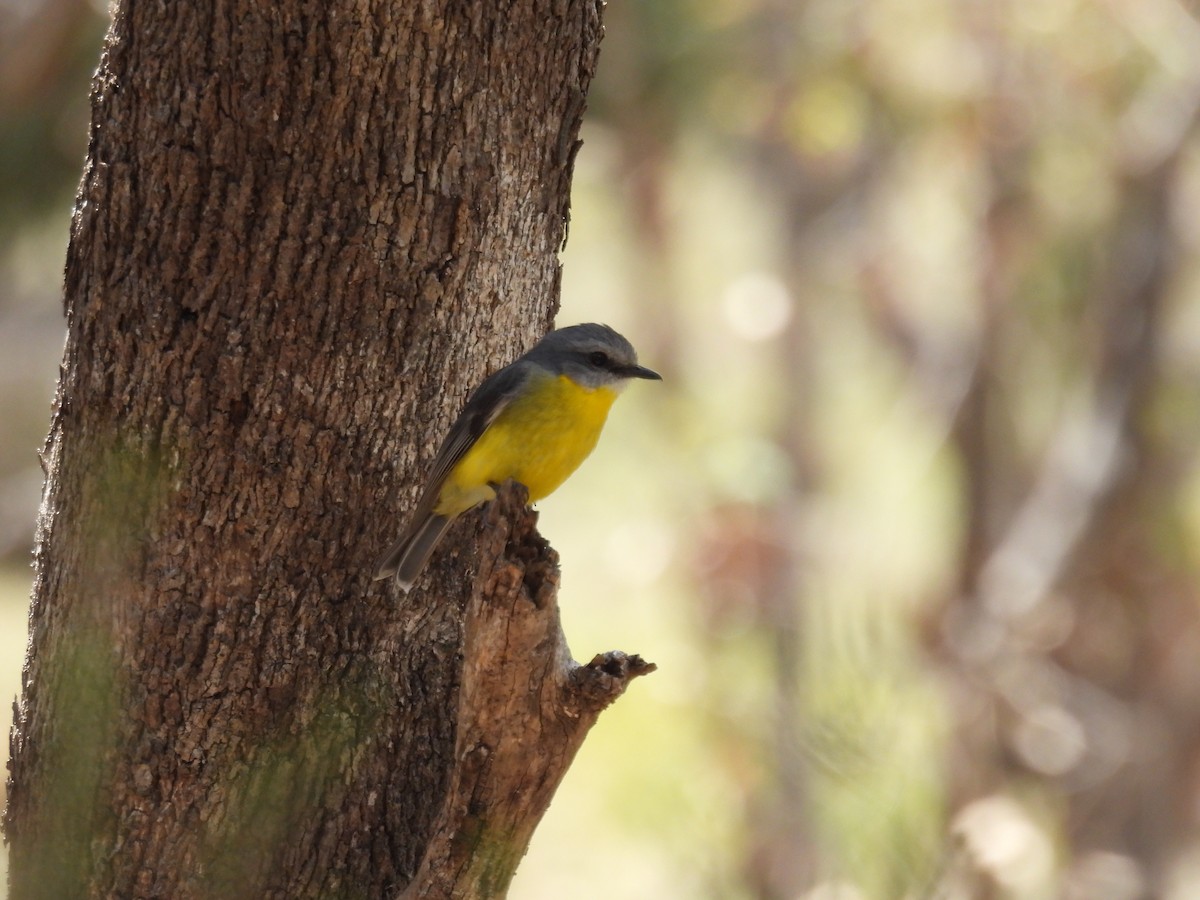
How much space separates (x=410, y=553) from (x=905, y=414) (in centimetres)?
850

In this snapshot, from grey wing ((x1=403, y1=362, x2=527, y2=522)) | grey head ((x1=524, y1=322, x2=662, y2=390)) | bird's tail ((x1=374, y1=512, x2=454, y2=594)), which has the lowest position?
bird's tail ((x1=374, y1=512, x2=454, y2=594))

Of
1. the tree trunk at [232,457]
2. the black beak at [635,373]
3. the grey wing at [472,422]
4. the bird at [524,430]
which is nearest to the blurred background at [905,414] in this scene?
the black beak at [635,373]

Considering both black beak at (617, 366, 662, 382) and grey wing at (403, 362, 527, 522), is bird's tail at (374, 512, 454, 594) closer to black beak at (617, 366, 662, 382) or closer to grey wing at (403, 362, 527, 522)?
grey wing at (403, 362, 527, 522)

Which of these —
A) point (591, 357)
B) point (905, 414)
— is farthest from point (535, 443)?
point (905, 414)

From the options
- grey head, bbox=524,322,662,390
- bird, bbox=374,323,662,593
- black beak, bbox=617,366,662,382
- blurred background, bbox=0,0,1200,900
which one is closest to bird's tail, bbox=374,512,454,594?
bird, bbox=374,323,662,593

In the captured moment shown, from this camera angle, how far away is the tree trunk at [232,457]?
9.86 feet

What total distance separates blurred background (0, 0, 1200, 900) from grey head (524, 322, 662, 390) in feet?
11.1

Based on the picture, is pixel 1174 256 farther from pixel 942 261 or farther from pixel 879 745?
pixel 879 745

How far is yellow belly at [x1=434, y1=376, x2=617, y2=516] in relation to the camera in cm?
355

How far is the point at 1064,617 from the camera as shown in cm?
952

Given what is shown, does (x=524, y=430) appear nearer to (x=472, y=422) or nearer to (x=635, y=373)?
(x=472, y=422)

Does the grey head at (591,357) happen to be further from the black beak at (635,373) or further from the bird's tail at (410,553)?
the bird's tail at (410,553)

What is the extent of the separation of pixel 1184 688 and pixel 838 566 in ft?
8.62

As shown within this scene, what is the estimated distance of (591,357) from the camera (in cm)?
409
